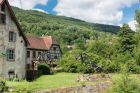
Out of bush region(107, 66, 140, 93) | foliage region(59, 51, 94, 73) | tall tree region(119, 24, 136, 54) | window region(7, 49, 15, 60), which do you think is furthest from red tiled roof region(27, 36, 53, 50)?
bush region(107, 66, 140, 93)

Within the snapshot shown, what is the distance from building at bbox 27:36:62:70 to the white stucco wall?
10.2m

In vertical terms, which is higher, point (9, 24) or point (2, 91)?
point (9, 24)

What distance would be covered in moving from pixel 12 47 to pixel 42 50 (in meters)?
26.3

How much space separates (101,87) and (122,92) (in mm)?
6113

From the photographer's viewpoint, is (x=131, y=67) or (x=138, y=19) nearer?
(x=131, y=67)

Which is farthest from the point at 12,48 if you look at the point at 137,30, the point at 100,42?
the point at 100,42

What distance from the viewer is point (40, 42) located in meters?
78.8

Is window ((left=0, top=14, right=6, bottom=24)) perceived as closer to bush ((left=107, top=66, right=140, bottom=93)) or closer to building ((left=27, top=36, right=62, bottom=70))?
building ((left=27, top=36, right=62, bottom=70))

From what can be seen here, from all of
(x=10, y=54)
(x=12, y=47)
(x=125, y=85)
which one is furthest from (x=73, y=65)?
(x=125, y=85)

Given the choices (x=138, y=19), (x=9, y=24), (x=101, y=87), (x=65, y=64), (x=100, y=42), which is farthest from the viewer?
(x=100, y=42)

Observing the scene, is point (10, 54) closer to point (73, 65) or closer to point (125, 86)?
point (73, 65)

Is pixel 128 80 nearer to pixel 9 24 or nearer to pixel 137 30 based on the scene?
pixel 9 24

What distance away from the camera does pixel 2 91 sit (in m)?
33.4

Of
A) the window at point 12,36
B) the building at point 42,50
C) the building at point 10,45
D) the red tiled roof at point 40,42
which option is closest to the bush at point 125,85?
the building at point 10,45
